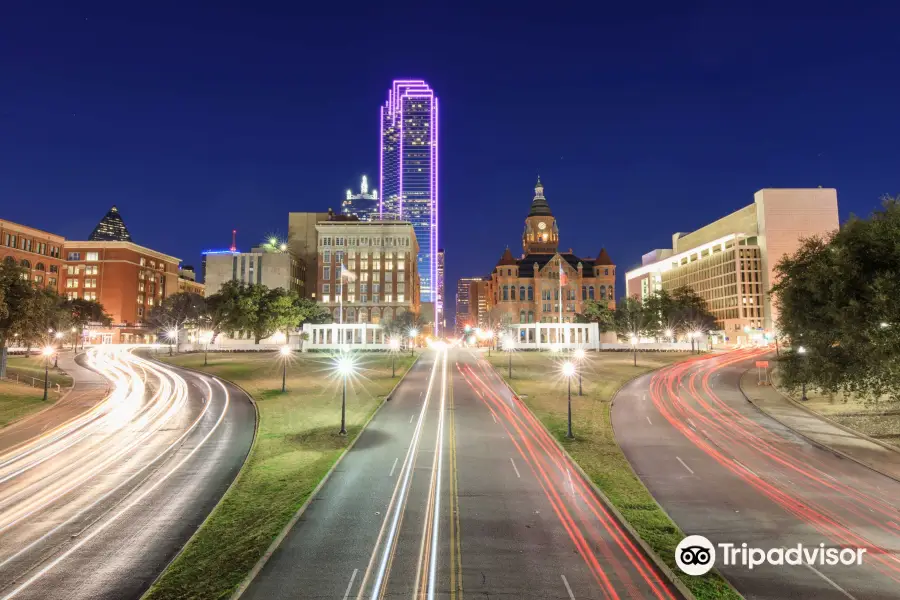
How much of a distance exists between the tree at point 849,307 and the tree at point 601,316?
69.0 m

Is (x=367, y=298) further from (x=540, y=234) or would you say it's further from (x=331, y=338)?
(x=540, y=234)

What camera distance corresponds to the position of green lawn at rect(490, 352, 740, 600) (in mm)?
16375

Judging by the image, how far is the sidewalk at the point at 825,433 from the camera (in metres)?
27.1

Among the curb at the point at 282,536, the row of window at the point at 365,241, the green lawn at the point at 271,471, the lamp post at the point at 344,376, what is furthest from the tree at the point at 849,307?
the row of window at the point at 365,241

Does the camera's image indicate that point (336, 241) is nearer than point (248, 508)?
No

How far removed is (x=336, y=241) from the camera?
144m

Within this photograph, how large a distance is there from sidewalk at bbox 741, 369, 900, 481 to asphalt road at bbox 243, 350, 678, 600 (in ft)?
59.1

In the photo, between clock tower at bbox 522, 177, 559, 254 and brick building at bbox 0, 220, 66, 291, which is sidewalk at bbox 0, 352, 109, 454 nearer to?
brick building at bbox 0, 220, 66, 291

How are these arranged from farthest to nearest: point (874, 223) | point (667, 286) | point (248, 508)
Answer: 1. point (667, 286)
2. point (874, 223)
3. point (248, 508)

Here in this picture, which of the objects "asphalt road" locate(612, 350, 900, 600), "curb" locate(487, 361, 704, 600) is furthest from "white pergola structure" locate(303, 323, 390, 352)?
"curb" locate(487, 361, 704, 600)

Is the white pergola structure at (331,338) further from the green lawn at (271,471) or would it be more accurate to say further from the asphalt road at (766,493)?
the asphalt road at (766,493)

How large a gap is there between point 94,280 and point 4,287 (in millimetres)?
106058

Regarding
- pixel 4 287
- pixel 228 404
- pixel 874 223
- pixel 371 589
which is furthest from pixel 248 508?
pixel 4 287

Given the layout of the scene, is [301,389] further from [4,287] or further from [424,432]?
[4,287]
